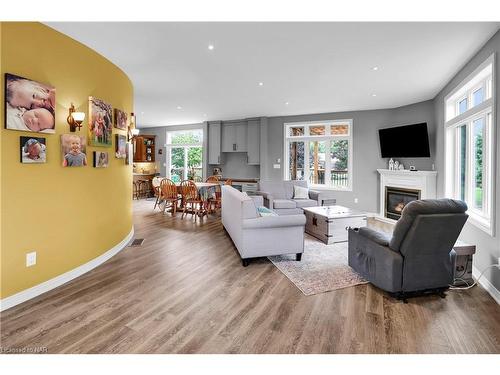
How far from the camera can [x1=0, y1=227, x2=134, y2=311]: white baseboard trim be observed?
2.54 metres

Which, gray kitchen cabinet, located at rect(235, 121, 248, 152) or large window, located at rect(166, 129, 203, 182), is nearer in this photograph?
gray kitchen cabinet, located at rect(235, 121, 248, 152)

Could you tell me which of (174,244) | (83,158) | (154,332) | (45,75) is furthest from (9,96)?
(174,244)

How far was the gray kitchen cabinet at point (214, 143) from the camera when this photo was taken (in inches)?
365

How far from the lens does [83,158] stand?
329 centimetres

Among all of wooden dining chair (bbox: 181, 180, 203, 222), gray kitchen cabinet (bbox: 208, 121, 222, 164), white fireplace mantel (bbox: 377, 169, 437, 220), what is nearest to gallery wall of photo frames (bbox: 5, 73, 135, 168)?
wooden dining chair (bbox: 181, 180, 203, 222)

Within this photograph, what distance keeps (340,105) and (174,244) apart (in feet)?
16.5

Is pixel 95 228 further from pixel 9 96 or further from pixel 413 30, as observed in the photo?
pixel 413 30

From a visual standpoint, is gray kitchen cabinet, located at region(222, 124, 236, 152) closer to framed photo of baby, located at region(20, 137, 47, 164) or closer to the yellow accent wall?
the yellow accent wall

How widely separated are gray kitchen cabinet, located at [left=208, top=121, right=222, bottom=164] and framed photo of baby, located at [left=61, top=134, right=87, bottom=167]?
611 centimetres

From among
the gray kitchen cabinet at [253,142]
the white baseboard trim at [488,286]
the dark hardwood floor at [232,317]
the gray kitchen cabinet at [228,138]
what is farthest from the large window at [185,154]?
the white baseboard trim at [488,286]

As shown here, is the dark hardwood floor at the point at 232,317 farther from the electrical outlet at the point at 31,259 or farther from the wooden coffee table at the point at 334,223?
the wooden coffee table at the point at 334,223

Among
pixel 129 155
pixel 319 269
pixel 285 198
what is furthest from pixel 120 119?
pixel 285 198

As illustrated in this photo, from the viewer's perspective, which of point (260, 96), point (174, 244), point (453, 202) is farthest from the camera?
point (260, 96)
